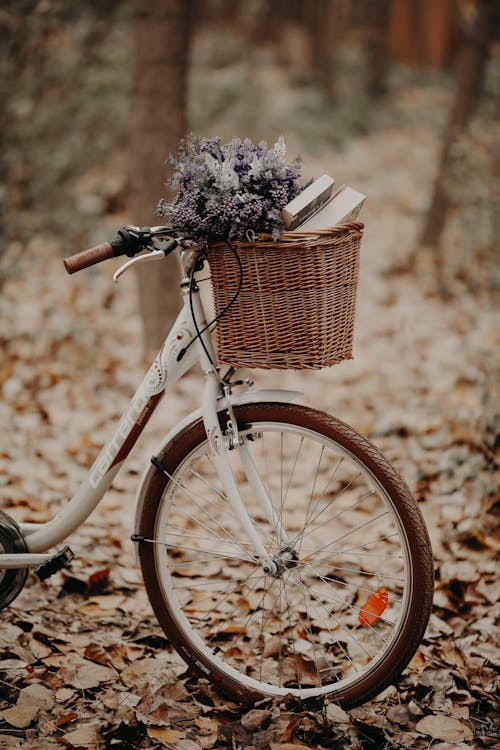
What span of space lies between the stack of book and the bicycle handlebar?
364 millimetres

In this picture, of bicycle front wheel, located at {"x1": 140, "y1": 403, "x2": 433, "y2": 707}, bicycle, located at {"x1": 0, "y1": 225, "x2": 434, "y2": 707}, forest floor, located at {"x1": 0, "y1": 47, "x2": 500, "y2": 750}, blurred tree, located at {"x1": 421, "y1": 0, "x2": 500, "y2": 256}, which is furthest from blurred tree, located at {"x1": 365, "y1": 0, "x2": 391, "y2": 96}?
bicycle, located at {"x1": 0, "y1": 225, "x2": 434, "y2": 707}

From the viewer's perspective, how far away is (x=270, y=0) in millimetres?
16844

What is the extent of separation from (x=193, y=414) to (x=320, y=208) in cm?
72

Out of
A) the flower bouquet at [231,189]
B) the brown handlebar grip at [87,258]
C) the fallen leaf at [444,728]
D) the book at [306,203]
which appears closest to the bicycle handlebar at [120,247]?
the brown handlebar grip at [87,258]

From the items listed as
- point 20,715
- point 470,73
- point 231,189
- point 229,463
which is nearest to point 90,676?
point 20,715

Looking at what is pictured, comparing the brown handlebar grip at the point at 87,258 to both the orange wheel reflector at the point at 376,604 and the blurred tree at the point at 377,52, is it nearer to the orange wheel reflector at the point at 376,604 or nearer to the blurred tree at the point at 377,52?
the orange wheel reflector at the point at 376,604

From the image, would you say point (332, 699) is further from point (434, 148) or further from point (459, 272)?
point (434, 148)

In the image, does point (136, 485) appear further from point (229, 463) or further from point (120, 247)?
point (120, 247)

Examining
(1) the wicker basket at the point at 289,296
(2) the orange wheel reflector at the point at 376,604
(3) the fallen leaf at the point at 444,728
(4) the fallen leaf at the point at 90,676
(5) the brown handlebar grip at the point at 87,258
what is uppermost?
(5) the brown handlebar grip at the point at 87,258

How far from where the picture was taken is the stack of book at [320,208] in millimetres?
1823

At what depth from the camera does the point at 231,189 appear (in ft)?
5.97

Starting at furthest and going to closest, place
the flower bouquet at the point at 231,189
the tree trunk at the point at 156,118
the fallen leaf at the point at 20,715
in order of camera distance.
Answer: the tree trunk at the point at 156,118, the fallen leaf at the point at 20,715, the flower bouquet at the point at 231,189

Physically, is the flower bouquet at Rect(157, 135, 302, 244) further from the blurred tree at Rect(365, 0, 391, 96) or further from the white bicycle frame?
the blurred tree at Rect(365, 0, 391, 96)

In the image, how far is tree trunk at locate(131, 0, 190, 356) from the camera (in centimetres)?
435
